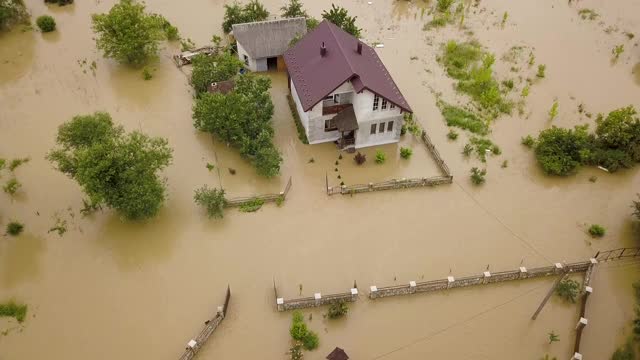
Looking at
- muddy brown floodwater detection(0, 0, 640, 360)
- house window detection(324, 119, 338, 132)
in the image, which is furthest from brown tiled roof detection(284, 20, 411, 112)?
muddy brown floodwater detection(0, 0, 640, 360)

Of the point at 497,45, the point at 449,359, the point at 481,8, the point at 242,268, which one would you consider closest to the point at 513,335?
the point at 449,359

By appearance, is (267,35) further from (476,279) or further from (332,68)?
(476,279)

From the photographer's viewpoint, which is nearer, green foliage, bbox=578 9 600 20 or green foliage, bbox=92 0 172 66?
green foliage, bbox=92 0 172 66

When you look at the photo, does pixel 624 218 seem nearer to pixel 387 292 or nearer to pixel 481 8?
pixel 387 292

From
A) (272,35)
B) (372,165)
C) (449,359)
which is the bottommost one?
(449,359)

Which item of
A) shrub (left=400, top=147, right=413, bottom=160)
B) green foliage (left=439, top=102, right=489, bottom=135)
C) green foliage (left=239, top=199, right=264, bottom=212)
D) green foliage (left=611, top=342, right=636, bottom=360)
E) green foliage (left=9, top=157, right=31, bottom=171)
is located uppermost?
green foliage (left=439, top=102, right=489, bottom=135)

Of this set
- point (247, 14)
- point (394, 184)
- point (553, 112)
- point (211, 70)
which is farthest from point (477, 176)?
point (247, 14)

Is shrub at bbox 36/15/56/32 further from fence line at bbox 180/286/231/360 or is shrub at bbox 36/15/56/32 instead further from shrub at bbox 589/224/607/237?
shrub at bbox 589/224/607/237
